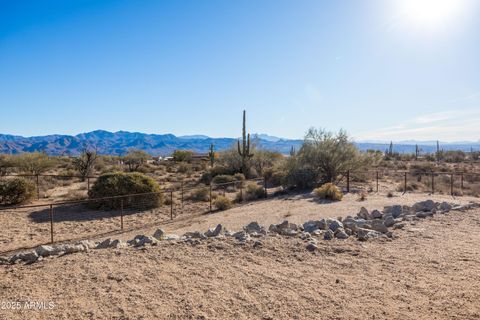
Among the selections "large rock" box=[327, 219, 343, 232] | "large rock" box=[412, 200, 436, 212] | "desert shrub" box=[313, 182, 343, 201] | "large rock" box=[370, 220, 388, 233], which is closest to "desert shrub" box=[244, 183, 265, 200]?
"desert shrub" box=[313, 182, 343, 201]

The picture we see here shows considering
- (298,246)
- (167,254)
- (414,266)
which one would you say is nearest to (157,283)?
(167,254)

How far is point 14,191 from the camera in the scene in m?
17.6

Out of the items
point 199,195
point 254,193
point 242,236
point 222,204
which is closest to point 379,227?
point 242,236

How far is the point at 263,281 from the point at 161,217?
408 inches

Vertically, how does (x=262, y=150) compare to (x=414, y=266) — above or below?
above

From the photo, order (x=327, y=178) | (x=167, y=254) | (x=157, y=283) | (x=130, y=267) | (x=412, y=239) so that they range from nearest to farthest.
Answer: (x=157, y=283) → (x=130, y=267) → (x=167, y=254) → (x=412, y=239) → (x=327, y=178)

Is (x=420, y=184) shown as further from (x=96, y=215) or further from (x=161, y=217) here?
(x=96, y=215)

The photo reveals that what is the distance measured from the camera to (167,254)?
7785 millimetres

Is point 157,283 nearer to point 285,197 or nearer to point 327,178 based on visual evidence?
point 285,197

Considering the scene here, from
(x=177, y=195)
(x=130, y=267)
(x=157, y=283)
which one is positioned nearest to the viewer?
(x=157, y=283)

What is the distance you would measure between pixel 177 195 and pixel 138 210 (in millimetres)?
4448

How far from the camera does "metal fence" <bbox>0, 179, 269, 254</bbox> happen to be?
12120mm

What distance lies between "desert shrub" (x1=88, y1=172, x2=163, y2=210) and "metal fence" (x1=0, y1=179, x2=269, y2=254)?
0.15ft

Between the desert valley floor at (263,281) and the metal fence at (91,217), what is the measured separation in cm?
501
